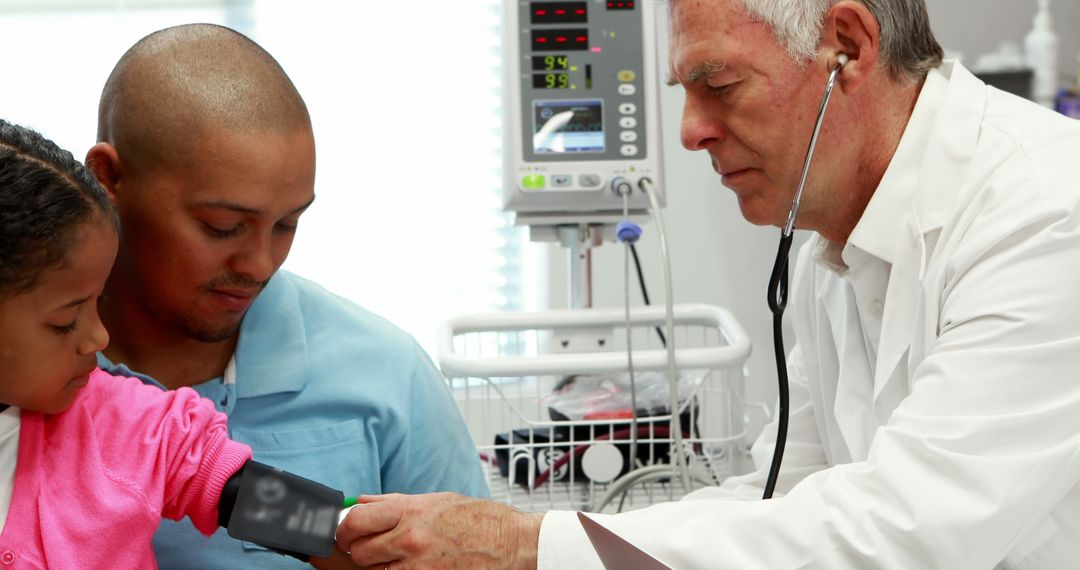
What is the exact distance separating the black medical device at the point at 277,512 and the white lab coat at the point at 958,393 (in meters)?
0.25

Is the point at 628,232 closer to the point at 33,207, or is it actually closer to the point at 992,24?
the point at 33,207

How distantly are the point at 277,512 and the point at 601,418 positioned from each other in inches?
27.2

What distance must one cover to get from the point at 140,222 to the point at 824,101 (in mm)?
786

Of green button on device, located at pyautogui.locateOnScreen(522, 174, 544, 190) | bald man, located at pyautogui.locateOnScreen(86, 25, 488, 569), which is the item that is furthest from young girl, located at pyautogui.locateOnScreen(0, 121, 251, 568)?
green button on device, located at pyautogui.locateOnScreen(522, 174, 544, 190)

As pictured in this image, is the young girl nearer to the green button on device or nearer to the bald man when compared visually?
the bald man

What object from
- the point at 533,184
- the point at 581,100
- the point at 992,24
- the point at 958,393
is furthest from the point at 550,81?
the point at 992,24

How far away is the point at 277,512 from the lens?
1227 mm

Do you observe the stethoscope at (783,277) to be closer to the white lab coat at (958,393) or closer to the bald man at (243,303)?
the white lab coat at (958,393)

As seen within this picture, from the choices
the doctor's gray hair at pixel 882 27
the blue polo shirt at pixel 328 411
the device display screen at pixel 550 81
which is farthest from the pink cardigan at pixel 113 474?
the device display screen at pixel 550 81

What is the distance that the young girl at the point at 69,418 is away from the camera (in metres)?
1.09

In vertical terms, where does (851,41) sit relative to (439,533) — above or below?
above

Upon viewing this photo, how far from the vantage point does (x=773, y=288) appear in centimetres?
139

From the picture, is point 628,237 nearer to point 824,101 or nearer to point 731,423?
point 731,423

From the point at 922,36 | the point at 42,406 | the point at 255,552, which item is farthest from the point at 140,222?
the point at 922,36
